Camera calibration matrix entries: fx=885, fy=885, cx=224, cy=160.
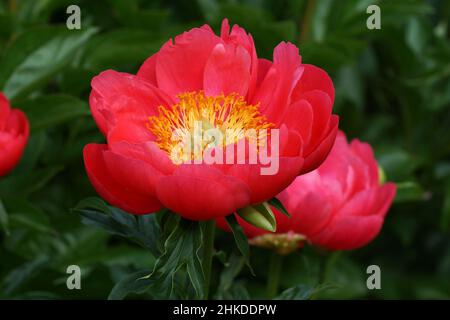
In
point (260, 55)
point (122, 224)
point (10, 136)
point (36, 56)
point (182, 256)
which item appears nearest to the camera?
point (182, 256)

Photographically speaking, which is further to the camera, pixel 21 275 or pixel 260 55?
pixel 260 55

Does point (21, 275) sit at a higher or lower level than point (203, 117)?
lower

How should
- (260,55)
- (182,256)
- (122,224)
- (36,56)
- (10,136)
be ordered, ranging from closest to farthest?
(182,256) → (122,224) → (10,136) → (36,56) → (260,55)

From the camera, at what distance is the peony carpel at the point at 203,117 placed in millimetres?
593

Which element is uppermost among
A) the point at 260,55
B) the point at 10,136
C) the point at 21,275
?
→ the point at 260,55

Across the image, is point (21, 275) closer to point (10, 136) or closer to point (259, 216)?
point (10, 136)

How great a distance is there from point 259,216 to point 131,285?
0.40 feet

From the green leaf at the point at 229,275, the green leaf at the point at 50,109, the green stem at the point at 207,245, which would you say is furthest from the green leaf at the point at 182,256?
the green leaf at the point at 50,109

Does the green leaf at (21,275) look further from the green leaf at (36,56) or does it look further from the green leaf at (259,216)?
the green leaf at (259,216)

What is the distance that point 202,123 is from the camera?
684mm

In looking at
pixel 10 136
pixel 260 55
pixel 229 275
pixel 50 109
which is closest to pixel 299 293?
pixel 229 275

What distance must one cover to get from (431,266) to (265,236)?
30.6 inches
